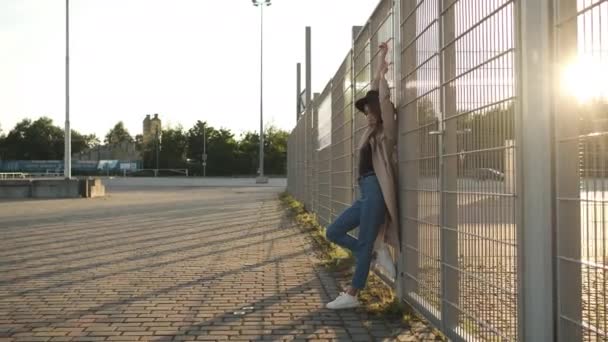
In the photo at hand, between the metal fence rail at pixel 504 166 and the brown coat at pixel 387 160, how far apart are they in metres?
0.09

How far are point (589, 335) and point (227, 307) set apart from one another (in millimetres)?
3613

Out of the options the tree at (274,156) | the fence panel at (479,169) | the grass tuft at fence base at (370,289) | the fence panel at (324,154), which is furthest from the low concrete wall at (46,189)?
the tree at (274,156)

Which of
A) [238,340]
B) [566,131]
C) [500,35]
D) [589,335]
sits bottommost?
[238,340]

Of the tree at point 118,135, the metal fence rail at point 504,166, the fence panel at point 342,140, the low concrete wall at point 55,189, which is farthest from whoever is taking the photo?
the tree at point 118,135

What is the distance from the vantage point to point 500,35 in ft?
12.2

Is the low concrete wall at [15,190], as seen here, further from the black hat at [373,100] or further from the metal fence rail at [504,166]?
the metal fence rail at [504,166]

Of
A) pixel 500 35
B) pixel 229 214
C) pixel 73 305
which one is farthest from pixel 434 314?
pixel 229 214

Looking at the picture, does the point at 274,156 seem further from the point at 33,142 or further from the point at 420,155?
the point at 420,155

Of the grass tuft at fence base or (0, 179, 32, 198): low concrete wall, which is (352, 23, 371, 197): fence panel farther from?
(0, 179, 32, 198): low concrete wall

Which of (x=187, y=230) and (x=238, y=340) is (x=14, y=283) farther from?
(x=187, y=230)

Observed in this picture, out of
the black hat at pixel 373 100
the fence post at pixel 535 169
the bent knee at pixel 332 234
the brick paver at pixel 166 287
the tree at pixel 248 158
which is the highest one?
the tree at pixel 248 158

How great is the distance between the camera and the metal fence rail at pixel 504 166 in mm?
3000

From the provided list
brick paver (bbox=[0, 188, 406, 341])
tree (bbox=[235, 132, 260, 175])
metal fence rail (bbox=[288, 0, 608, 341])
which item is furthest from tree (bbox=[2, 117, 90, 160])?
metal fence rail (bbox=[288, 0, 608, 341])

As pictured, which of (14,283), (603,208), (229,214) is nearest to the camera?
(603,208)
